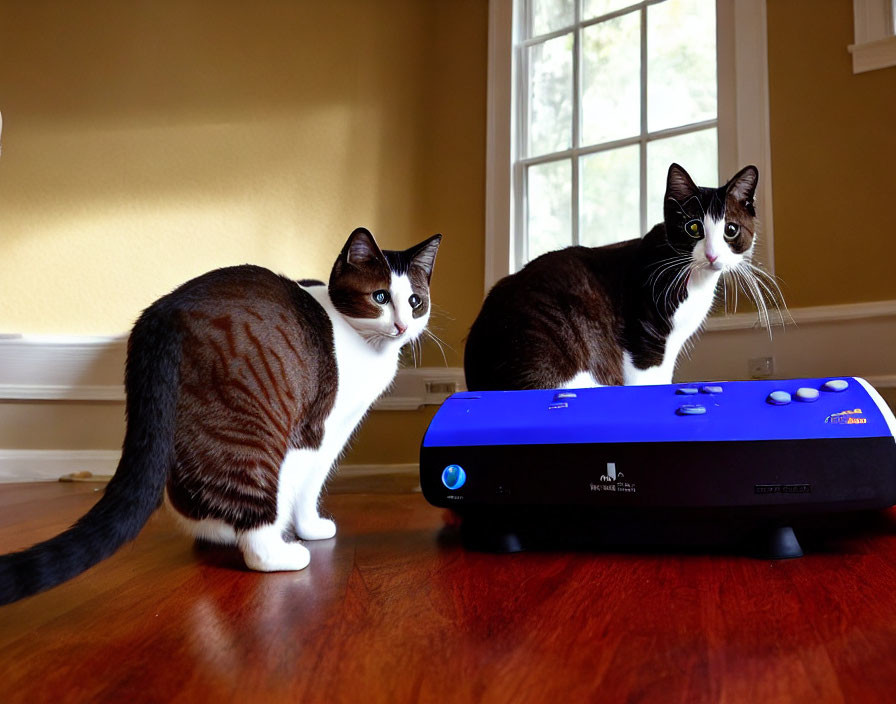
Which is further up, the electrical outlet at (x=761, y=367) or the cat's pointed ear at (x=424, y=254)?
the cat's pointed ear at (x=424, y=254)

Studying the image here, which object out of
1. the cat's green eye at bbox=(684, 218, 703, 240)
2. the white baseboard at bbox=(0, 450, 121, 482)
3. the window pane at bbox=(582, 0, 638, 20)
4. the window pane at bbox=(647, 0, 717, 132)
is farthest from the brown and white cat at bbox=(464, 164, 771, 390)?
the white baseboard at bbox=(0, 450, 121, 482)

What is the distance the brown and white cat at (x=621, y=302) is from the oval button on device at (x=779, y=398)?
393 mm

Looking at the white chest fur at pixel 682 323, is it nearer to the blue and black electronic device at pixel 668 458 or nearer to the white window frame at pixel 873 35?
the blue and black electronic device at pixel 668 458

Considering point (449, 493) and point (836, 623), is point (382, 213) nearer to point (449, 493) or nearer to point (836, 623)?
point (449, 493)

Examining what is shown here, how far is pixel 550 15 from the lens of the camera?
2299mm

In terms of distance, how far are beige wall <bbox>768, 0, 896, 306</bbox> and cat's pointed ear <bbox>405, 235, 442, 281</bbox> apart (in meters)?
1.06

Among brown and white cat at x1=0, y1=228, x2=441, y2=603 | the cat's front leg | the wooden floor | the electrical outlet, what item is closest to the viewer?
the wooden floor

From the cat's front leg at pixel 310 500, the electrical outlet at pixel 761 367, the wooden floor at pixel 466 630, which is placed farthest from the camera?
the electrical outlet at pixel 761 367

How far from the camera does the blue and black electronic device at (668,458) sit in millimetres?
753

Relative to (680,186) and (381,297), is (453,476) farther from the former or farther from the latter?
(680,186)

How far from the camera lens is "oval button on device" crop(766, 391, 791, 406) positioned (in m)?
0.81

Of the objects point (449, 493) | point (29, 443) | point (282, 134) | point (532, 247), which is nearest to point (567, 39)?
point (532, 247)

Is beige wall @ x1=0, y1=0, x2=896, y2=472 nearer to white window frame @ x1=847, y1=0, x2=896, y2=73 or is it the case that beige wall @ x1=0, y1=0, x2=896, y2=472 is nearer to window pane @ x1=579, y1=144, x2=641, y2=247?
window pane @ x1=579, y1=144, x2=641, y2=247

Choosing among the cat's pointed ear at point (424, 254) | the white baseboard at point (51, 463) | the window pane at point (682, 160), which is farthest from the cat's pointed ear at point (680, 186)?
the white baseboard at point (51, 463)
